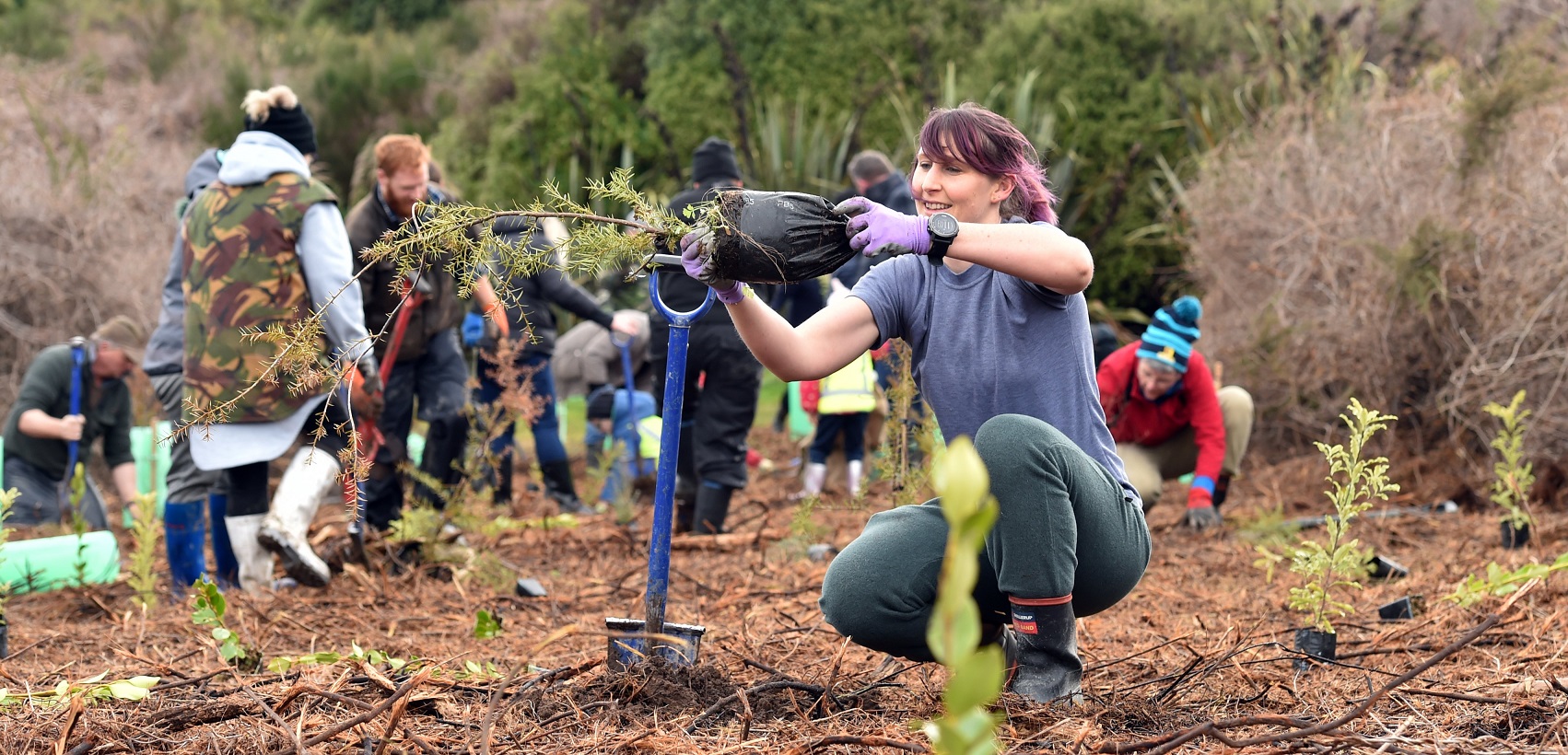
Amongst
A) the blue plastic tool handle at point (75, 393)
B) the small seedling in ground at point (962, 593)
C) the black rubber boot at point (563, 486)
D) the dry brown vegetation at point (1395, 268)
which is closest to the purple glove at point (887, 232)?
the small seedling in ground at point (962, 593)

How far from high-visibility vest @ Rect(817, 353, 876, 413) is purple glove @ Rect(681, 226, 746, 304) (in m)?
4.30

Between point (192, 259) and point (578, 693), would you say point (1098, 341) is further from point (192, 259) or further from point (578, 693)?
point (578, 693)

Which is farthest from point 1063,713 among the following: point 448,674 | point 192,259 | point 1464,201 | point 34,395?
point 34,395

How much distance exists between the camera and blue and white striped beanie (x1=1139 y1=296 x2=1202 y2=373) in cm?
518

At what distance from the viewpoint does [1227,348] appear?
7.51 meters

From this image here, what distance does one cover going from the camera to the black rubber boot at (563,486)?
6.73 m

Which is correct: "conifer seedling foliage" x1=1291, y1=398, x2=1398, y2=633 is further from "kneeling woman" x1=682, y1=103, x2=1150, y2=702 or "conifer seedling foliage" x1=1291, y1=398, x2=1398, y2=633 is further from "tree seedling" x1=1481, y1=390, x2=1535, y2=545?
"tree seedling" x1=1481, y1=390, x2=1535, y2=545

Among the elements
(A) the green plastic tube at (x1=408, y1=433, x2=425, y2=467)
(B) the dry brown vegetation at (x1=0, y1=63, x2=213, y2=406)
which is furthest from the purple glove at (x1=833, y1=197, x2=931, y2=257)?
(B) the dry brown vegetation at (x1=0, y1=63, x2=213, y2=406)

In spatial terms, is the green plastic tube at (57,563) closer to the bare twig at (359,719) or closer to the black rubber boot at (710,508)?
the black rubber boot at (710,508)

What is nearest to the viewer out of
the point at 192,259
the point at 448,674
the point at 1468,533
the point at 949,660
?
the point at 949,660

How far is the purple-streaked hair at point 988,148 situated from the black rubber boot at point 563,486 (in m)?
4.30

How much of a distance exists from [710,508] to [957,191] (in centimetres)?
330

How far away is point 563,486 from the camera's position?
679cm

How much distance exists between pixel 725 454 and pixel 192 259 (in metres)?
2.28
